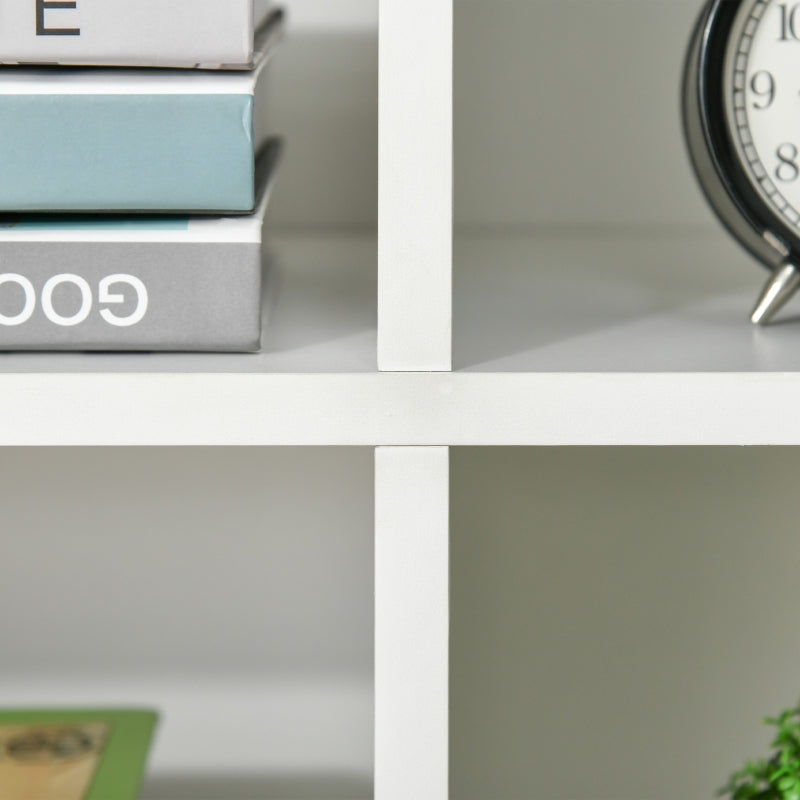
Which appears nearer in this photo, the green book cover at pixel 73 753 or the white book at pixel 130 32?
the white book at pixel 130 32

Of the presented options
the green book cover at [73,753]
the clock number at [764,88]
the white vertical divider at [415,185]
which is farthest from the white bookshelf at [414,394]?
the green book cover at [73,753]

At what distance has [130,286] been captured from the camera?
21.6 inches

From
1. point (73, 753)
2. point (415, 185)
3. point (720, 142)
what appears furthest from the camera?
point (73, 753)

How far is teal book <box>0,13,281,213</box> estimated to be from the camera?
1.76 ft

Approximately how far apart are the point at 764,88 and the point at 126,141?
32cm

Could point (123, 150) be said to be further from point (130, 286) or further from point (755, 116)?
point (755, 116)

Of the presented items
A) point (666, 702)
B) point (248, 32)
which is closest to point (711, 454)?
point (666, 702)

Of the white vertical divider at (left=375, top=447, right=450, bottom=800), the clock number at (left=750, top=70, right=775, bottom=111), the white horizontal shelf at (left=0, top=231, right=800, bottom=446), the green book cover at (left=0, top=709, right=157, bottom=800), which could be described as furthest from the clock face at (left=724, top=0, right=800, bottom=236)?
the green book cover at (left=0, top=709, right=157, bottom=800)

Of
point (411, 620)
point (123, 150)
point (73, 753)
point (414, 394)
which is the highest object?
point (123, 150)

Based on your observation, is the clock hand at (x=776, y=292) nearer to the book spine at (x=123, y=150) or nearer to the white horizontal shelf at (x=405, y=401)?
the white horizontal shelf at (x=405, y=401)

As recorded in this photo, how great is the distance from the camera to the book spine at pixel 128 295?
545 millimetres

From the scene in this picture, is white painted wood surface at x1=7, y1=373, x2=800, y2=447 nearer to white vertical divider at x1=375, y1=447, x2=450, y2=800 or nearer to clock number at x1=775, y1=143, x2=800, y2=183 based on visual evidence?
white vertical divider at x1=375, y1=447, x2=450, y2=800

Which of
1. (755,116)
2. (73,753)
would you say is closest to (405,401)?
(755,116)

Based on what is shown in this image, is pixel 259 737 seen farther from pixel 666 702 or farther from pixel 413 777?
pixel 413 777
